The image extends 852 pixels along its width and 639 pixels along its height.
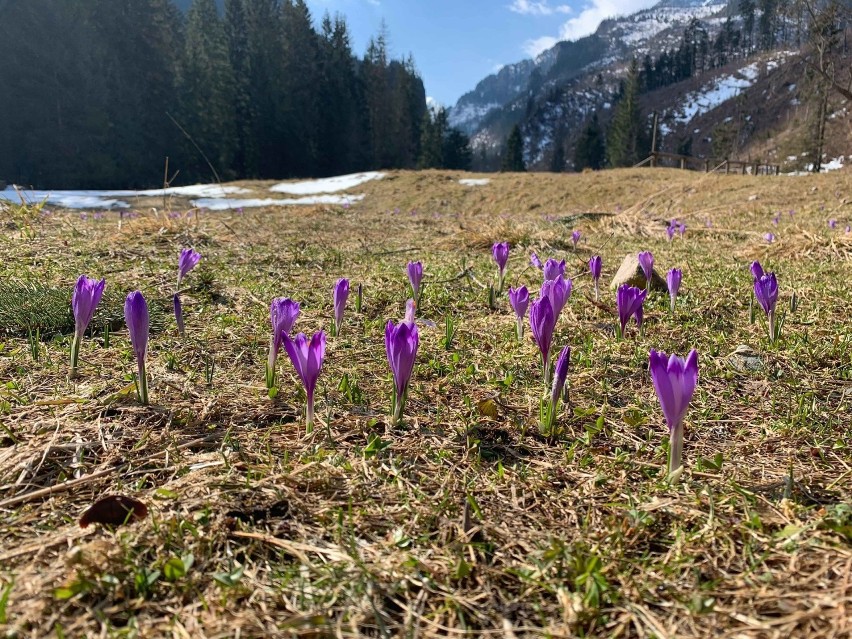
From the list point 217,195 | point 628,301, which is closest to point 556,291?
point 628,301

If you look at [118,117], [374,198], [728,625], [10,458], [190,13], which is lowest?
[728,625]

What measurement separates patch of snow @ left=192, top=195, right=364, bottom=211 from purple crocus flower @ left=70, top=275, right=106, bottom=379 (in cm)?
1203

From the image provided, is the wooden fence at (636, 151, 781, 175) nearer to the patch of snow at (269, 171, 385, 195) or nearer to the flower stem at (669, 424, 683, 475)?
the patch of snow at (269, 171, 385, 195)

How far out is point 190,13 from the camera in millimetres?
47344

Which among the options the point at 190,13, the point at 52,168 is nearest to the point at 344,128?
the point at 190,13

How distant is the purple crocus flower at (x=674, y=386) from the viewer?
4.01ft

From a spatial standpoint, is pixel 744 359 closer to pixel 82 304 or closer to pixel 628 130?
pixel 82 304

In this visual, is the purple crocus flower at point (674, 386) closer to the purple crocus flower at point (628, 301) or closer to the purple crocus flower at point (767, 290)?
the purple crocus flower at point (628, 301)

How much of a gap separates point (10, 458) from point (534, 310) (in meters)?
1.49

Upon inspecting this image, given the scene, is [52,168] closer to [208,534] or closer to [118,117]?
[118,117]

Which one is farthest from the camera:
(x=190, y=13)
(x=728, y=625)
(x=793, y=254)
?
(x=190, y=13)

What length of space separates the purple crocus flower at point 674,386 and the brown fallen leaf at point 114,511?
1.17 meters

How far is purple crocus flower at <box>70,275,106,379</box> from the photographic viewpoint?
1.79 m

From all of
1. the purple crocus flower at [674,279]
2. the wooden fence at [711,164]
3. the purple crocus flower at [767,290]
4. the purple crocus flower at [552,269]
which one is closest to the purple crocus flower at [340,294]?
the purple crocus flower at [552,269]
